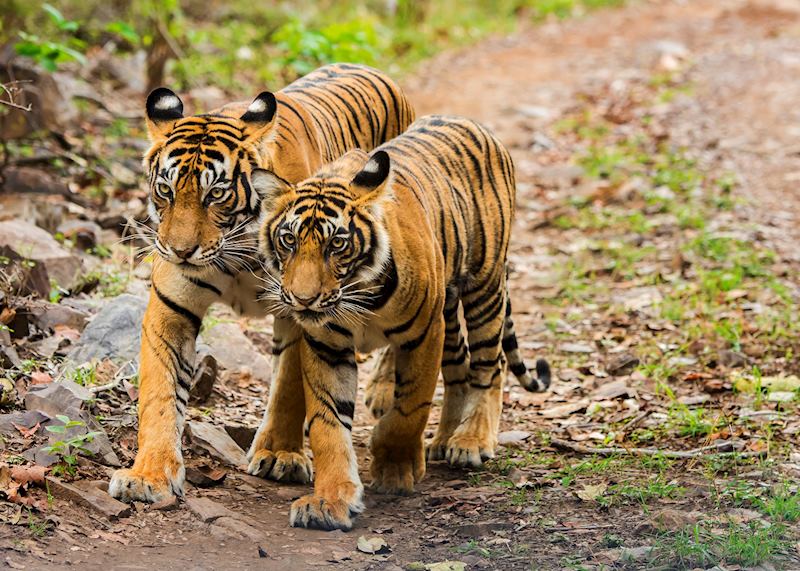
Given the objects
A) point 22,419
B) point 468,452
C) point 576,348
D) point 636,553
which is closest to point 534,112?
point 576,348

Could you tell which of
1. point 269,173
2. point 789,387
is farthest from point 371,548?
point 789,387

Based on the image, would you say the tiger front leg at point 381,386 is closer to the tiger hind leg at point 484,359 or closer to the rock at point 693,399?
the tiger hind leg at point 484,359

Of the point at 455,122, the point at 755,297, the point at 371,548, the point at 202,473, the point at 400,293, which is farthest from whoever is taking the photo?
the point at 755,297

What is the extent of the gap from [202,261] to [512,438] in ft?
6.82

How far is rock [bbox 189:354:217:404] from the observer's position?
17.7 feet

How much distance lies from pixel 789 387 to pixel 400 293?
250 cm

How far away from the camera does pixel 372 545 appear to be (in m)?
4.06

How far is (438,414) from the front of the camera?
6176mm

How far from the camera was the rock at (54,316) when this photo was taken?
220 inches

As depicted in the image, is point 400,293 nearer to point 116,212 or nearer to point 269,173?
point 269,173

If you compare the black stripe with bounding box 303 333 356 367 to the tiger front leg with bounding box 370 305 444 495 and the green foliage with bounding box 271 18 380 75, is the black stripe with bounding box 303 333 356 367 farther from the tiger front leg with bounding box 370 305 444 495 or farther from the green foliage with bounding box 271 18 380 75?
the green foliage with bounding box 271 18 380 75

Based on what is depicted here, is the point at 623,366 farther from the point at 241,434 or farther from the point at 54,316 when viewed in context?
the point at 54,316

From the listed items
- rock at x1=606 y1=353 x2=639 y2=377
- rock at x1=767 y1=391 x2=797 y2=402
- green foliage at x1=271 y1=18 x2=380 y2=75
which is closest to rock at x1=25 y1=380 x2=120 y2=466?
rock at x1=606 y1=353 x2=639 y2=377

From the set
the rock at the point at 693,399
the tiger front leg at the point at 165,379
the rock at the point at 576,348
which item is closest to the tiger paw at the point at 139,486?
the tiger front leg at the point at 165,379
